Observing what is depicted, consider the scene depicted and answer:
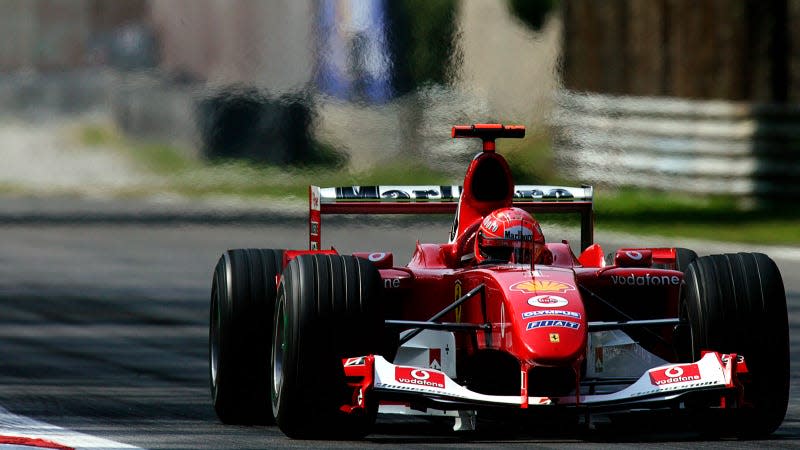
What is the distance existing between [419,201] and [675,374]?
312 centimetres

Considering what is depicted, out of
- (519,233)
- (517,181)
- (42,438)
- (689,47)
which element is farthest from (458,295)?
(689,47)

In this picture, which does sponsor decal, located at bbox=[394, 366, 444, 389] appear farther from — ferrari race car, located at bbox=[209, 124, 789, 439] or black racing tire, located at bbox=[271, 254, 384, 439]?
black racing tire, located at bbox=[271, 254, 384, 439]

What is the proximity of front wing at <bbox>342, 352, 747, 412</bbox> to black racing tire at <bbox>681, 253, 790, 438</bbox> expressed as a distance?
303mm

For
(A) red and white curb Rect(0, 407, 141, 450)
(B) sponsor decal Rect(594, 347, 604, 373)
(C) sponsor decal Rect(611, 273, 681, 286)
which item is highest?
(C) sponsor decal Rect(611, 273, 681, 286)

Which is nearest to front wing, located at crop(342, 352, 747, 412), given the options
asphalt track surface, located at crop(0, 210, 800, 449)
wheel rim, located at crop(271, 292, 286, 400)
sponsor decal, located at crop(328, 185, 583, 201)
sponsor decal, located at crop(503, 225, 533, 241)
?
asphalt track surface, located at crop(0, 210, 800, 449)

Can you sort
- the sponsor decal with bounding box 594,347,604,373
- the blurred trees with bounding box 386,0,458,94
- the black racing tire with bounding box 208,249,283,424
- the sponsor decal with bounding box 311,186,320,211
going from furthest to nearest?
the blurred trees with bounding box 386,0,458,94
the sponsor decal with bounding box 311,186,320,211
the black racing tire with bounding box 208,249,283,424
the sponsor decal with bounding box 594,347,604,373

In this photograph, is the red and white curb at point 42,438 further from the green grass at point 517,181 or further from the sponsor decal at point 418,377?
the green grass at point 517,181

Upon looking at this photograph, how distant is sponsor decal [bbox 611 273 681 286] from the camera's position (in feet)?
33.9

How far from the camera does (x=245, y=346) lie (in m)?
10.3

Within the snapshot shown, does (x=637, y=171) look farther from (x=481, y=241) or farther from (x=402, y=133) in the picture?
(x=481, y=241)

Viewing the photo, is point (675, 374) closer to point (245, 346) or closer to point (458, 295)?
point (458, 295)

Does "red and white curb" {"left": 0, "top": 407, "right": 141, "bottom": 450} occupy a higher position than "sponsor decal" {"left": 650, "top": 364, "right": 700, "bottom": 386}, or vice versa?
"sponsor decal" {"left": 650, "top": 364, "right": 700, "bottom": 386}

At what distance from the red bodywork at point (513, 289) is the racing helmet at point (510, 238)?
0.14 m

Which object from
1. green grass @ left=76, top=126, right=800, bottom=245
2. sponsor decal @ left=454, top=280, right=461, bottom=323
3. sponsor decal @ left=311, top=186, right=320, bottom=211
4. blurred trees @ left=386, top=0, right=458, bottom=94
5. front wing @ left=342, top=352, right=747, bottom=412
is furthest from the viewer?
green grass @ left=76, top=126, right=800, bottom=245
